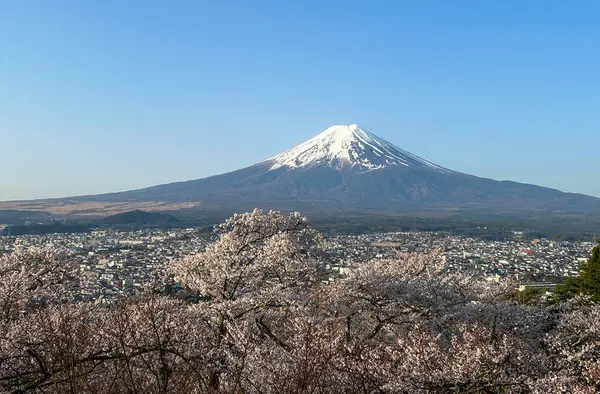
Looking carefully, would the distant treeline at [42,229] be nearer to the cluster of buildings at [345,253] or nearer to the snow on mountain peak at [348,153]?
the cluster of buildings at [345,253]

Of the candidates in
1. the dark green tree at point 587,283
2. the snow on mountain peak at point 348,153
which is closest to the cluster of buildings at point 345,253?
the dark green tree at point 587,283

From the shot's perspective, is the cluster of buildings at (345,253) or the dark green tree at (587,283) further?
the cluster of buildings at (345,253)

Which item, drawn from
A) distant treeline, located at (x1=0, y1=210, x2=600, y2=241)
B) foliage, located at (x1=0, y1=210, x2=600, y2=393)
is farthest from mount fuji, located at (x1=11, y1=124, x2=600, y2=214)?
foliage, located at (x1=0, y1=210, x2=600, y2=393)

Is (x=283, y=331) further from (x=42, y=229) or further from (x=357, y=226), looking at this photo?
(x=357, y=226)

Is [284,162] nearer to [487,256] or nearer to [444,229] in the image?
[444,229]

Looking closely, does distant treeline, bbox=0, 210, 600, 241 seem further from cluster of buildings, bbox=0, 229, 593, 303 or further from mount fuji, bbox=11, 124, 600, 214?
mount fuji, bbox=11, 124, 600, 214

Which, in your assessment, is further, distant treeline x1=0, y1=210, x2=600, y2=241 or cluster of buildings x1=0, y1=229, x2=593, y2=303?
distant treeline x1=0, y1=210, x2=600, y2=241

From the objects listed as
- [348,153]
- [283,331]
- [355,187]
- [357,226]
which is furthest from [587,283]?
[348,153]
